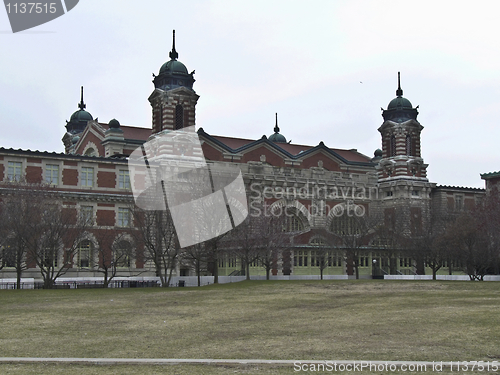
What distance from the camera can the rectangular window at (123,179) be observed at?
75312 mm

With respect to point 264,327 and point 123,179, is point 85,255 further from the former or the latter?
point 264,327

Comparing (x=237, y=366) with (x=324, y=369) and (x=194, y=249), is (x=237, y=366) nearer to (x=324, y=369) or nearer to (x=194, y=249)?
(x=324, y=369)

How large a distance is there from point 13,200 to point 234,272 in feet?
95.3

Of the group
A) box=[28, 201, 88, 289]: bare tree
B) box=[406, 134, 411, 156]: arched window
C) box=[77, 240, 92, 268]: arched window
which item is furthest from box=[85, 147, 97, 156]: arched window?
box=[406, 134, 411, 156]: arched window

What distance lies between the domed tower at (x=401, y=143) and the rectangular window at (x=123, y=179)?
4271 centimetres

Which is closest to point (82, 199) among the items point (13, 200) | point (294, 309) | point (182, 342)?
point (13, 200)

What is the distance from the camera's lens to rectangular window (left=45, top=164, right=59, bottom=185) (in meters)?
71.3

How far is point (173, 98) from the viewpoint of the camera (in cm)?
8594

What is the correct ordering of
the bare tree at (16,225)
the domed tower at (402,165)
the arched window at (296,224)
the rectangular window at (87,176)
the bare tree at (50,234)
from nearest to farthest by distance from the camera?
the bare tree at (16,225) → the bare tree at (50,234) → the rectangular window at (87,176) → the arched window at (296,224) → the domed tower at (402,165)

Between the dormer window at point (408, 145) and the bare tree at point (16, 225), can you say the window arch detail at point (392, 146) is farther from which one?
the bare tree at point (16, 225)

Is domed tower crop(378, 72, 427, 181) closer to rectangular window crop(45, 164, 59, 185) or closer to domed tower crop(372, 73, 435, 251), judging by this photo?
domed tower crop(372, 73, 435, 251)

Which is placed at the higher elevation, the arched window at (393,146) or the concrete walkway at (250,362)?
the arched window at (393,146)

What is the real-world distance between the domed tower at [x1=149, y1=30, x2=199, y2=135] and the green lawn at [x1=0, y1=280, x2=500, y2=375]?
50.2 meters

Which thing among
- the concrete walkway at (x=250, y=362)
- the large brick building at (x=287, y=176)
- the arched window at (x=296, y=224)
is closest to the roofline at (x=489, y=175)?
the large brick building at (x=287, y=176)
